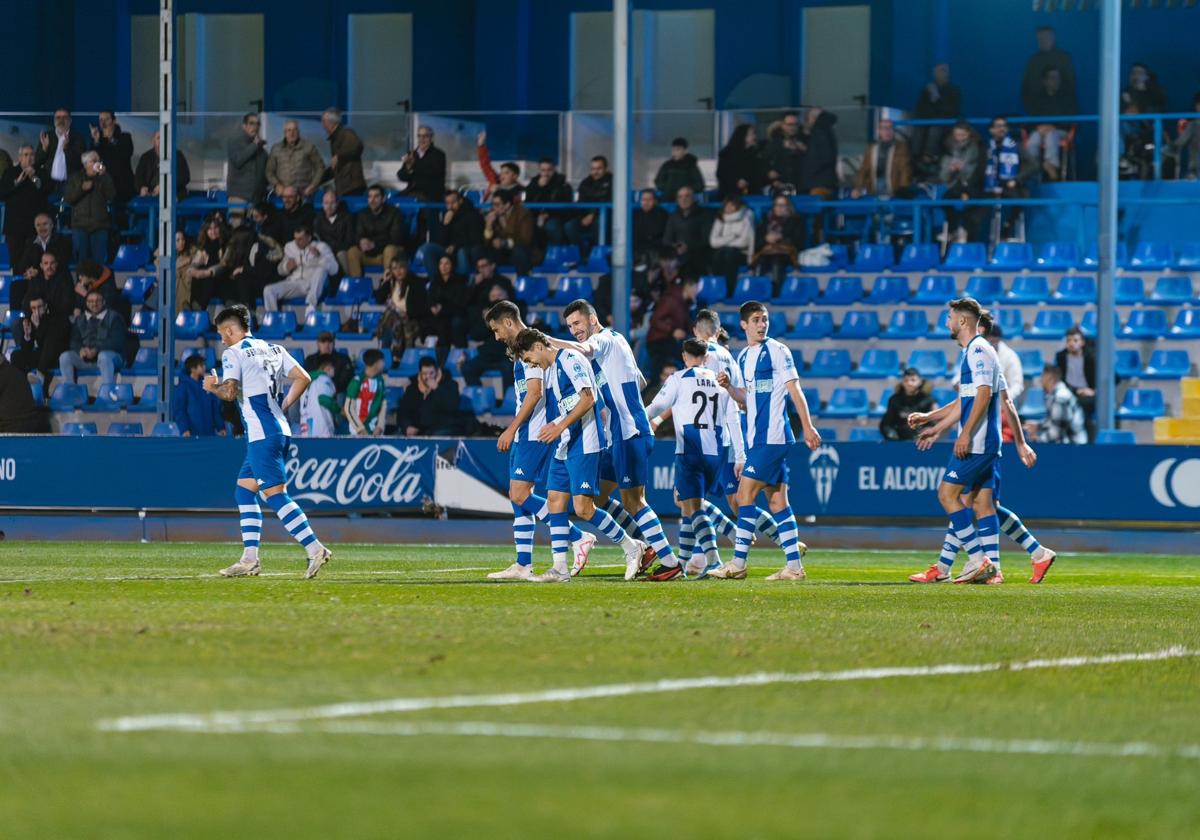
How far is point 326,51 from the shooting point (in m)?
38.3

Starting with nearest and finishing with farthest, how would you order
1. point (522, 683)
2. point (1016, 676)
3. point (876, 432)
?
point (522, 683) < point (1016, 676) < point (876, 432)

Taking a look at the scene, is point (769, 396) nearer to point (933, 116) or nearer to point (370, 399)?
point (370, 399)

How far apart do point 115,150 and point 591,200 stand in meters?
7.24

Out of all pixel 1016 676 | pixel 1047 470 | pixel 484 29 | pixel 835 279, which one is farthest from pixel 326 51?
pixel 1016 676

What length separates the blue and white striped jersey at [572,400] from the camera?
1472 cm

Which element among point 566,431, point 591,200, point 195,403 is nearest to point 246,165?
point 591,200

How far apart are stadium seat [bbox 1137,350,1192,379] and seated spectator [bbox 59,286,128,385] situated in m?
14.3

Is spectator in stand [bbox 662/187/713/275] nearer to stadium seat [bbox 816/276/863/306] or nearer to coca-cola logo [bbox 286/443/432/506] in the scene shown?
stadium seat [bbox 816/276/863/306]

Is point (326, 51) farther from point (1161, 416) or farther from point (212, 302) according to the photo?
point (1161, 416)

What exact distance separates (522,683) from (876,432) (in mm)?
18666

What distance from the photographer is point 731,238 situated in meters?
29.0

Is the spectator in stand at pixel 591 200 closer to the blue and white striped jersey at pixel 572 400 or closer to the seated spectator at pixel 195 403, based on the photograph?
the seated spectator at pixel 195 403

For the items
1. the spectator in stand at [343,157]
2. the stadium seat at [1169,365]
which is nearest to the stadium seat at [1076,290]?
the stadium seat at [1169,365]

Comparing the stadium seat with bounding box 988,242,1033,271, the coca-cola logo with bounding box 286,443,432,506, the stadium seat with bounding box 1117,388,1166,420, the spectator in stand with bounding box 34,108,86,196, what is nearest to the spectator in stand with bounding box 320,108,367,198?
the spectator in stand with bounding box 34,108,86,196
